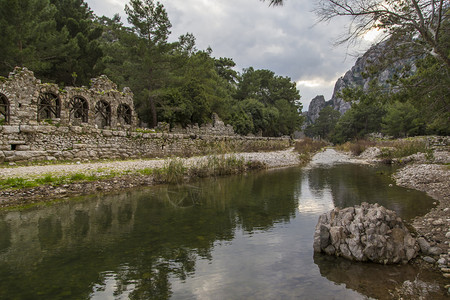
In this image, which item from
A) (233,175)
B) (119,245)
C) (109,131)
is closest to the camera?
(119,245)

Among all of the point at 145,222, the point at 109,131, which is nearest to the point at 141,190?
the point at 145,222

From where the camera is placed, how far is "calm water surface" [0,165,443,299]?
13.5 ft

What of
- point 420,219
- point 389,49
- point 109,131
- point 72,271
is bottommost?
point 72,271

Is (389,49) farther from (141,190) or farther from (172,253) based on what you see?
(141,190)

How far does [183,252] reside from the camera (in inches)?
217

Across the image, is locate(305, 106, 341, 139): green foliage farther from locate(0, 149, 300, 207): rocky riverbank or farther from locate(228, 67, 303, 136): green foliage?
locate(0, 149, 300, 207): rocky riverbank

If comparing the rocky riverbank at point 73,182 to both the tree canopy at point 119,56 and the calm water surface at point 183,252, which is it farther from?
the tree canopy at point 119,56

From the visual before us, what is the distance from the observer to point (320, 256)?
16.9 feet

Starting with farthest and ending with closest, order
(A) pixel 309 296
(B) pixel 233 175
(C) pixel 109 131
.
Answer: (C) pixel 109 131
(B) pixel 233 175
(A) pixel 309 296

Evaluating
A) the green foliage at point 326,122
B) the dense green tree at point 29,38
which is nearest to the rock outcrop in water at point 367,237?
the dense green tree at point 29,38

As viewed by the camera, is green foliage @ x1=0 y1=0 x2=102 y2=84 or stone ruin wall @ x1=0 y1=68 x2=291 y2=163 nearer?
stone ruin wall @ x1=0 y1=68 x2=291 y2=163

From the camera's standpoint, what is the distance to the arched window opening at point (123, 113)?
72.4ft

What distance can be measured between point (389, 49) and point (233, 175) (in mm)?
10664

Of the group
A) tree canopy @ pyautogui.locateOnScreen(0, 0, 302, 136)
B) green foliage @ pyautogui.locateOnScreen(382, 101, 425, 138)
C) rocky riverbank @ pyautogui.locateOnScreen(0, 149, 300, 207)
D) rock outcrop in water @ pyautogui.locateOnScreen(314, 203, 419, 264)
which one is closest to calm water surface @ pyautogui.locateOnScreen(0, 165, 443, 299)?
rock outcrop in water @ pyautogui.locateOnScreen(314, 203, 419, 264)
